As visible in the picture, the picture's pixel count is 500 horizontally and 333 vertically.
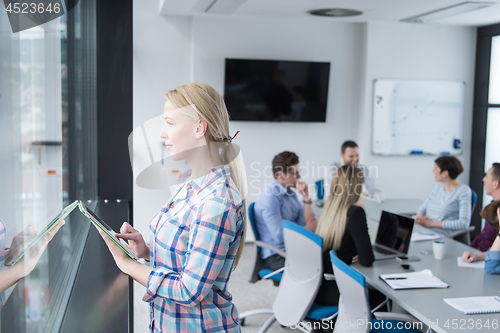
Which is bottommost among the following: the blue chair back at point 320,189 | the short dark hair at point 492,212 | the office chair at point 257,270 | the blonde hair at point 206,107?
the office chair at point 257,270

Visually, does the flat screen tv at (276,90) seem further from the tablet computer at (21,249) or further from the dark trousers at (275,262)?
the tablet computer at (21,249)

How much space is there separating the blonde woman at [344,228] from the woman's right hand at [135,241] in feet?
5.44

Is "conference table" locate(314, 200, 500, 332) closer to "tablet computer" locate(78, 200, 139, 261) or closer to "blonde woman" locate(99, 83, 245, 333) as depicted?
"blonde woman" locate(99, 83, 245, 333)

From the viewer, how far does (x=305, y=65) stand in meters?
5.43

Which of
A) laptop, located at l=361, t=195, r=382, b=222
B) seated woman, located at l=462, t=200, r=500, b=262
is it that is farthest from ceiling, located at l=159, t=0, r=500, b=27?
seated woman, located at l=462, t=200, r=500, b=262

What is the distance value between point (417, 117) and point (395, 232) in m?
3.21

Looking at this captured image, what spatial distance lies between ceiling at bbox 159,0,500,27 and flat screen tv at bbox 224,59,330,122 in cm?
59

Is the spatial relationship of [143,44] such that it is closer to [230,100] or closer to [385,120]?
[230,100]

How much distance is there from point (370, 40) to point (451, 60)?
1.21 m

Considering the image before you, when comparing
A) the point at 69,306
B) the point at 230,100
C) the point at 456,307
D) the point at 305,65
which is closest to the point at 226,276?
the point at 69,306

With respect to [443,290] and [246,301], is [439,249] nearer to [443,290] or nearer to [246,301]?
[443,290]

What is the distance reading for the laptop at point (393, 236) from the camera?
2.84m

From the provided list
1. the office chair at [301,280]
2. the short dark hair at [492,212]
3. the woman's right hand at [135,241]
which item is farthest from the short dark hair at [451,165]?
the woman's right hand at [135,241]

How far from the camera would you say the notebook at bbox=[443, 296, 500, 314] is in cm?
202
